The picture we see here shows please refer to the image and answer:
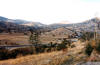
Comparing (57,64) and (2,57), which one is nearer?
(57,64)

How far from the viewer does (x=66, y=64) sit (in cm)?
515

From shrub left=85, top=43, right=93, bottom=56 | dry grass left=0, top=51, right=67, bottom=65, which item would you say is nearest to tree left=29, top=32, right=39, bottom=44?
dry grass left=0, top=51, right=67, bottom=65

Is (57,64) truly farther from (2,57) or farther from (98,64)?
(2,57)

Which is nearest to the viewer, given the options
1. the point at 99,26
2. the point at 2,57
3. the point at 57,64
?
the point at 57,64

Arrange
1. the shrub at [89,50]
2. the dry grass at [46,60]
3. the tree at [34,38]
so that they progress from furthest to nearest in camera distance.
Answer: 1. the tree at [34,38]
2. the shrub at [89,50]
3. the dry grass at [46,60]

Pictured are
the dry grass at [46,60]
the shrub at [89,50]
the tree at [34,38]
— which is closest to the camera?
the dry grass at [46,60]

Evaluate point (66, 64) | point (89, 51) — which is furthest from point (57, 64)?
point (89, 51)

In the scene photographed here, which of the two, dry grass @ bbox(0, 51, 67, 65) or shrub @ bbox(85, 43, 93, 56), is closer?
dry grass @ bbox(0, 51, 67, 65)

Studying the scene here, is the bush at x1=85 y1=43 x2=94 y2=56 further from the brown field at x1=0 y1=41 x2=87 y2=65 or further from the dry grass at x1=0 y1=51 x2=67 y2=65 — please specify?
the dry grass at x1=0 y1=51 x2=67 y2=65

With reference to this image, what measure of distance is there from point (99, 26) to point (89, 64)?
55.9 ft

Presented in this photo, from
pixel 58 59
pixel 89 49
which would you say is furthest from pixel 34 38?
pixel 58 59

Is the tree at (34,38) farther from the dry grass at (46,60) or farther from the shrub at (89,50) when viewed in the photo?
the shrub at (89,50)

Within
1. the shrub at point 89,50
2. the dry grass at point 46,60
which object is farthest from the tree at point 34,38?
the shrub at point 89,50

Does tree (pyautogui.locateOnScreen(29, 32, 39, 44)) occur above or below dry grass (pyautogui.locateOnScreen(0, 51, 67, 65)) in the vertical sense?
below
